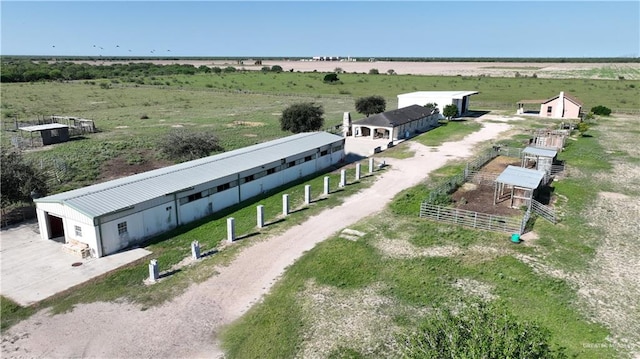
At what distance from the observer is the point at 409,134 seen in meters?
56.6

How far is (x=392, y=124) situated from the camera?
53.0 metres

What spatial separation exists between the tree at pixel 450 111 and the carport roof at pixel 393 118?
7653 millimetres

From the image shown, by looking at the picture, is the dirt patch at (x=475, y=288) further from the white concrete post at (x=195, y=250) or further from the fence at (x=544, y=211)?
the white concrete post at (x=195, y=250)

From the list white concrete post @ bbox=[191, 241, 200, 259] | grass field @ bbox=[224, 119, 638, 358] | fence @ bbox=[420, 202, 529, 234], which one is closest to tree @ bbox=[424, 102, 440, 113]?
grass field @ bbox=[224, 119, 638, 358]

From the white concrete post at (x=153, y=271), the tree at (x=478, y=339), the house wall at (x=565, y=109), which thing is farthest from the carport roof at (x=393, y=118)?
the tree at (x=478, y=339)

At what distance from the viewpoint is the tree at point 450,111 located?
222 feet

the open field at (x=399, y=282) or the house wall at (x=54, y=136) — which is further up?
the house wall at (x=54, y=136)

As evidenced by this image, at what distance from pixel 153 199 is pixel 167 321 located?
9374 mm

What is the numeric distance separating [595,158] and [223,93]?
87140 mm

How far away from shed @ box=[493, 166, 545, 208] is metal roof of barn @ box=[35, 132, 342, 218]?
1599 cm

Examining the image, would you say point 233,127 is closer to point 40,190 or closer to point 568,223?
point 40,190

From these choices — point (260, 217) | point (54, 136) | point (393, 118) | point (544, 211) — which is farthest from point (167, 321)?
point (54, 136)

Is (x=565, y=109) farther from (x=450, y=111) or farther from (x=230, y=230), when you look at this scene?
(x=230, y=230)

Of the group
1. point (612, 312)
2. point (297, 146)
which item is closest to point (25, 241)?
point (297, 146)
